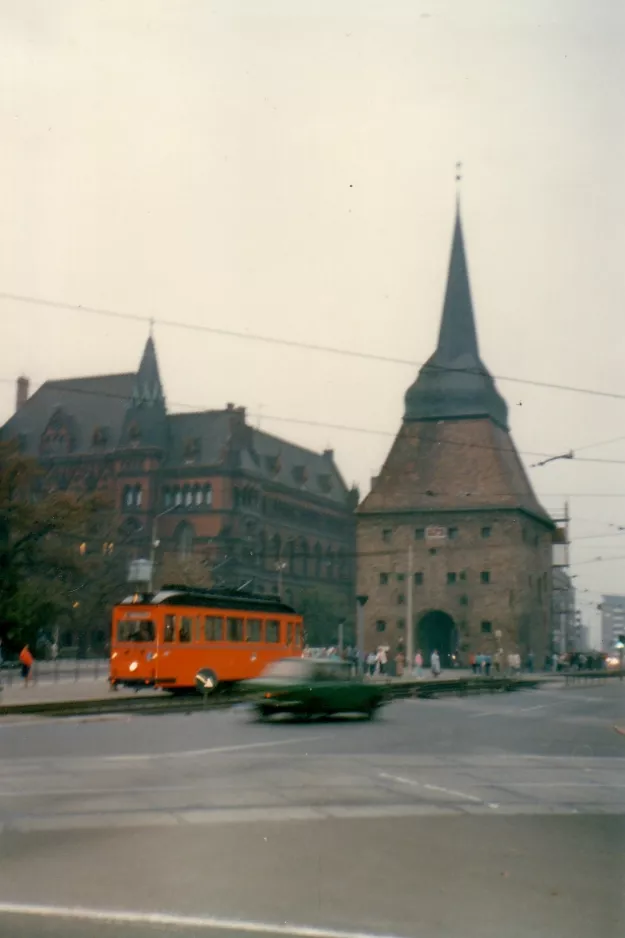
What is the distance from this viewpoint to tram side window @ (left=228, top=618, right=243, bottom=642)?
3253cm

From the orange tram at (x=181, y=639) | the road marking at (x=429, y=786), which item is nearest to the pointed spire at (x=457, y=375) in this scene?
the orange tram at (x=181, y=639)

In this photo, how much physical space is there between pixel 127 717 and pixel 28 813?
41.0ft

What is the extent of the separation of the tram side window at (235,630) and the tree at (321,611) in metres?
47.2

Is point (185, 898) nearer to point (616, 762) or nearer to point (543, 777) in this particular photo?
point (543, 777)

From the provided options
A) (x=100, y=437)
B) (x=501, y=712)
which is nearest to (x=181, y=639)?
(x=501, y=712)

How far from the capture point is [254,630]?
33.8m

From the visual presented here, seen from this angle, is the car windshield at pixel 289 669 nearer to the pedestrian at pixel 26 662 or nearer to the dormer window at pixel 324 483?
the pedestrian at pixel 26 662

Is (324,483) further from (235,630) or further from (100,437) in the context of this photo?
(235,630)

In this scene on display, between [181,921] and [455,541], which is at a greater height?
[455,541]

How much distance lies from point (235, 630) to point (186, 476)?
53.3 metres

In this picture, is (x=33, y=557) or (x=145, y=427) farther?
(x=145, y=427)

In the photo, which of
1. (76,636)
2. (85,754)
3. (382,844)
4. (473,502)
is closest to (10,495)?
(76,636)

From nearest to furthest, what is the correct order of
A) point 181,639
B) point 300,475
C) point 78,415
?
point 181,639, point 78,415, point 300,475

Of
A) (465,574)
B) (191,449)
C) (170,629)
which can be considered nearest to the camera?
(170,629)
